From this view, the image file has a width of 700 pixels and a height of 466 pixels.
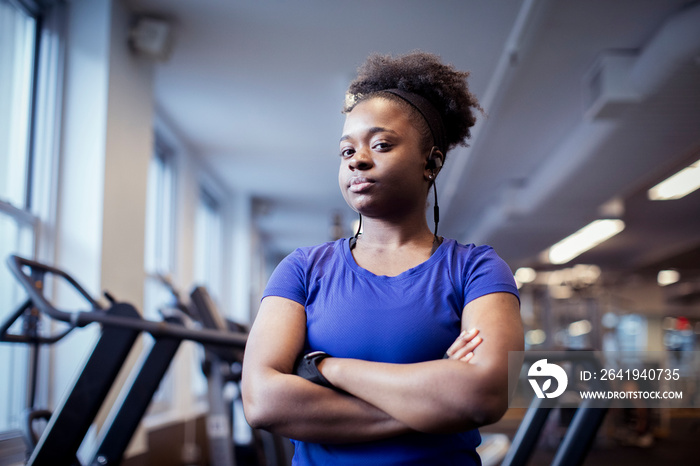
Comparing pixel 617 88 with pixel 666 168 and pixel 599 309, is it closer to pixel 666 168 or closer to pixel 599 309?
pixel 666 168

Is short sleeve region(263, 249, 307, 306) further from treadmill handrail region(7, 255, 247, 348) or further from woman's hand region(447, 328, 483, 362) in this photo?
treadmill handrail region(7, 255, 247, 348)

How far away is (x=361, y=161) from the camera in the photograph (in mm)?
1102

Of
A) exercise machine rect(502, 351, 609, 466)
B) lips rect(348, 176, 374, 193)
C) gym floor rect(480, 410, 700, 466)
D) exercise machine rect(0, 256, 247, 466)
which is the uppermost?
lips rect(348, 176, 374, 193)

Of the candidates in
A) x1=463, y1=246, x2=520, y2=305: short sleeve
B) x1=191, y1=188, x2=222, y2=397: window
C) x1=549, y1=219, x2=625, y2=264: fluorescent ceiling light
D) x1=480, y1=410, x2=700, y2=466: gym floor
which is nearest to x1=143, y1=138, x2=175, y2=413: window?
x1=191, y1=188, x2=222, y2=397: window

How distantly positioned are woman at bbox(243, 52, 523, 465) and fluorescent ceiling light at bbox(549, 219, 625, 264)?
7568 mm

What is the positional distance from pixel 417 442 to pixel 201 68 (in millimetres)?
4132

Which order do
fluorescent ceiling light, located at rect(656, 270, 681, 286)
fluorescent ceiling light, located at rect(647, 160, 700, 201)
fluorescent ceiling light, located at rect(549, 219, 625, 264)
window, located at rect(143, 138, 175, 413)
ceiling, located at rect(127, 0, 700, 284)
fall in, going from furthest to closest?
1. fluorescent ceiling light, located at rect(656, 270, 681, 286)
2. fluorescent ceiling light, located at rect(549, 219, 625, 264)
3. fluorescent ceiling light, located at rect(647, 160, 700, 201)
4. window, located at rect(143, 138, 175, 413)
5. ceiling, located at rect(127, 0, 700, 284)

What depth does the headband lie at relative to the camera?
1.18 m

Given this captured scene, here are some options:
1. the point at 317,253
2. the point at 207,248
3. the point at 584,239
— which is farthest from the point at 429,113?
the point at 584,239

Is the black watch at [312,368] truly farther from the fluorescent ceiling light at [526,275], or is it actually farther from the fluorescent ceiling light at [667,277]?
the fluorescent ceiling light at [667,277]

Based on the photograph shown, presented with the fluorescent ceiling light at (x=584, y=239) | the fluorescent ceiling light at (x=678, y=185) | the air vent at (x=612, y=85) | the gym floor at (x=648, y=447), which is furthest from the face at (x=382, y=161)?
the fluorescent ceiling light at (x=584, y=239)

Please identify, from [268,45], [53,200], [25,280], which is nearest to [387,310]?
[25,280]

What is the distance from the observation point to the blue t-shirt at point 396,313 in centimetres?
101

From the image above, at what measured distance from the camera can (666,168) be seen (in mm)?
6039
